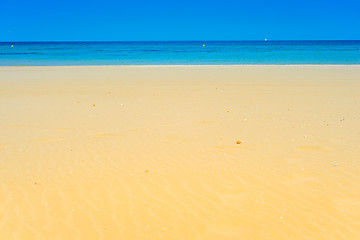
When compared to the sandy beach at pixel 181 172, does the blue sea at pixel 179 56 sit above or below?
above

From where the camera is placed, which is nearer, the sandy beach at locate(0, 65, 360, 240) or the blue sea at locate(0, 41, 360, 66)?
the sandy beach at locate(0, 65, 360, 240)

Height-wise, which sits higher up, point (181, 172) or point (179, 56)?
point (179, 56)

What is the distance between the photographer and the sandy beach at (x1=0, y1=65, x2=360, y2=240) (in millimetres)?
3217

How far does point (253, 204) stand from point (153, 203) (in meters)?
1.01

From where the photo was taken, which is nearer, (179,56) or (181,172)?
(181,172)

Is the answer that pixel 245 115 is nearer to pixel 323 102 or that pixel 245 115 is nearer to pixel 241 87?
pixel 323 102

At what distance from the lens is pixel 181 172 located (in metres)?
4.46

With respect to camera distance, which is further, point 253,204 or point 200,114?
point 200,114

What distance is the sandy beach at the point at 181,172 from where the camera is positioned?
3.22 m

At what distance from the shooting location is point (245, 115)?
293 inches

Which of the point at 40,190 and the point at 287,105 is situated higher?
the point at 287,105

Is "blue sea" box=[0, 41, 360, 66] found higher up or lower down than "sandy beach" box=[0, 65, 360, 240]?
higher up

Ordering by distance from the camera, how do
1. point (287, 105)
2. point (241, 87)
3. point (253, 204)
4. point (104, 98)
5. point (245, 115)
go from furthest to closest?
point (241, 87), point (104, 98), point (287, 105), point (245, 115), point (253, 204)

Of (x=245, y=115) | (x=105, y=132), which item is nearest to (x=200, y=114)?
(x=245, y=115)
